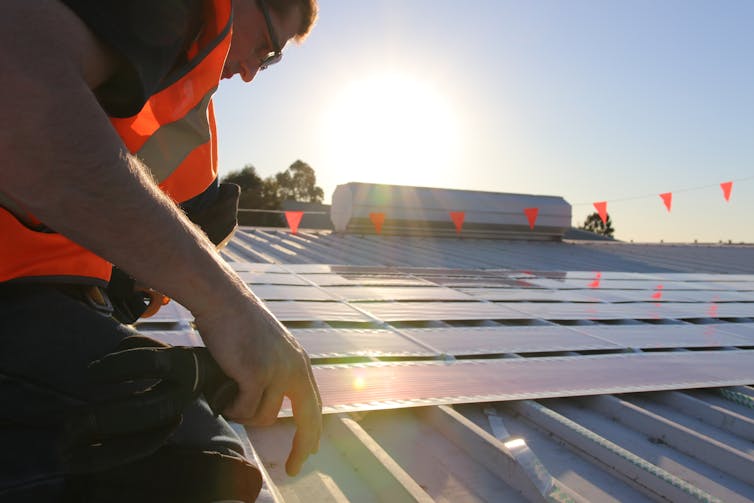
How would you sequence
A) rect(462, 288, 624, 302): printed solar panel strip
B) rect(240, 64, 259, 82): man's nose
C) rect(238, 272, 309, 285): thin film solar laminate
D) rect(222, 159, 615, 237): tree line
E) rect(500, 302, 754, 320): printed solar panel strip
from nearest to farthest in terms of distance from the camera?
1. rect(240, 64, 259, 82): man's nose
2. rect(500, 302, 754, 320): printed solar panel strip
3. rect(238, 272, 309, 285): thin film solar laminate
4. rect(462, 288, 624, 302): printed solar panel strip
5. rect(222, 159, 615, 237): tree line

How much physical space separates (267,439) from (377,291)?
10.8 feet

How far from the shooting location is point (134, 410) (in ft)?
3.28

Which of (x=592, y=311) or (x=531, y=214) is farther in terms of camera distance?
(x=531, y=214)

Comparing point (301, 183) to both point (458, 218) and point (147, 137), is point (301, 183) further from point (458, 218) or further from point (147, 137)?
point (147, 137)

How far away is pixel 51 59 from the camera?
2.96ft

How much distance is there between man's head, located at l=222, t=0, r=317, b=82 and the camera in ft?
5.51

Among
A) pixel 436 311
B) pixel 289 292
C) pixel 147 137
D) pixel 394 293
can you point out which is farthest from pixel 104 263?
pixel 394 293

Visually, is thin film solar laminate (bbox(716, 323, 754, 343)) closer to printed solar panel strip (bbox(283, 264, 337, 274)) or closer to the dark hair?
printed solar panel strip (bbox(283, 264, 337, 274))

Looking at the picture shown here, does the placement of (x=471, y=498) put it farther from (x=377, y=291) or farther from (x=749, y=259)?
(x=749, y=259)

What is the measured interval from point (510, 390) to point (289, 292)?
2635 mm

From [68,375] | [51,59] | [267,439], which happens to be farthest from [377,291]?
[51,59]

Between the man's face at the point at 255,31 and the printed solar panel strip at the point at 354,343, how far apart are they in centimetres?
167

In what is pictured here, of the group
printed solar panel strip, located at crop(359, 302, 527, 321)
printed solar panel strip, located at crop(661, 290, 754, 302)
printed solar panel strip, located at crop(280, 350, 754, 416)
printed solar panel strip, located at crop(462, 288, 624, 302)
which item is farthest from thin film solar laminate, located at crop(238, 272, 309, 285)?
printed solar panel strip, located at crop(661, 290, 754, 302)

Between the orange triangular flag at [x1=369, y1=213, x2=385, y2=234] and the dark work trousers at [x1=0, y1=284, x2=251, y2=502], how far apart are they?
10.1 metres
